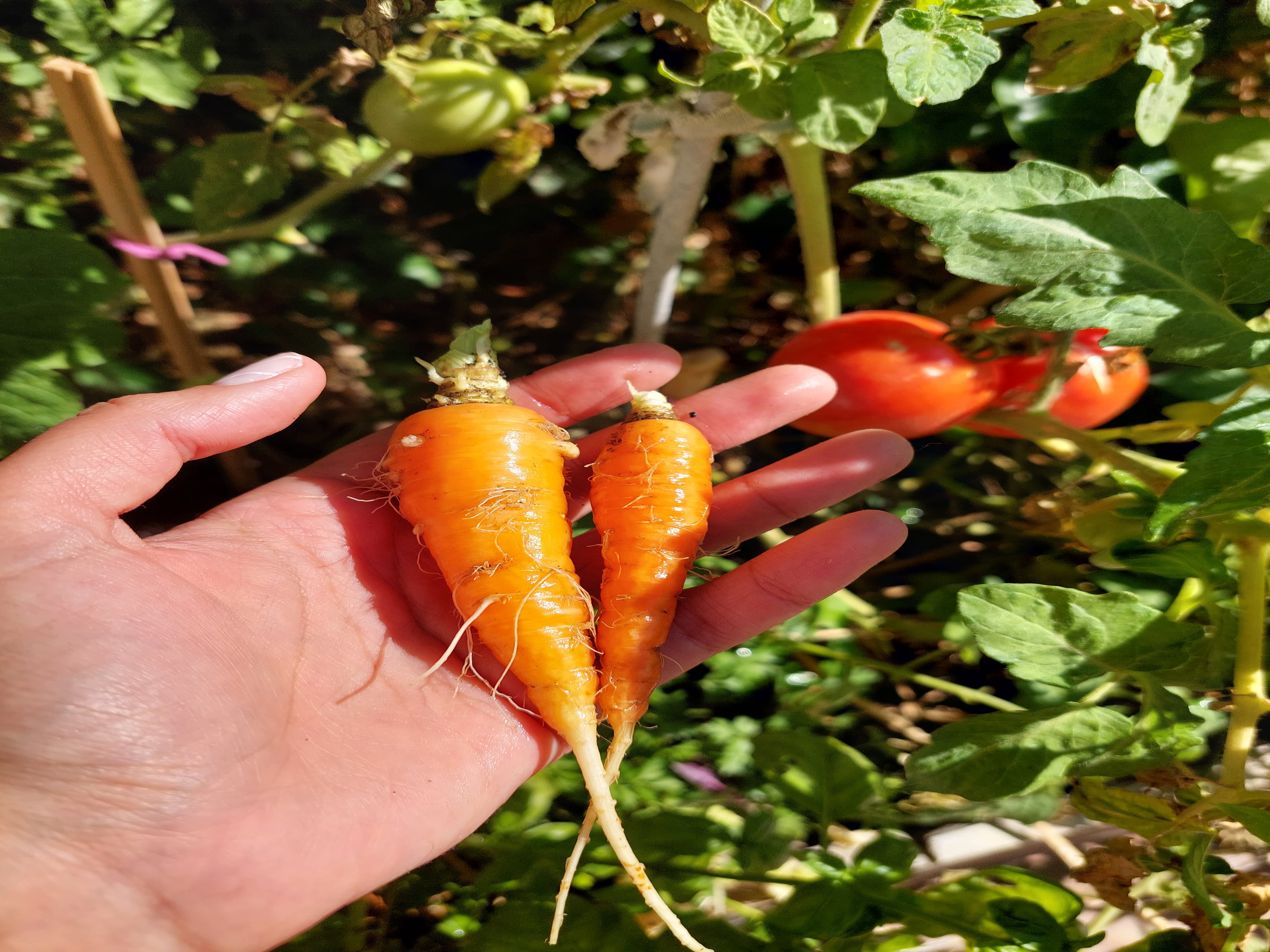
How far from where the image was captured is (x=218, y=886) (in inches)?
37.8

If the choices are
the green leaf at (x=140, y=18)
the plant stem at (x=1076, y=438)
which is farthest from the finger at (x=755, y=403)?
the green leaf at (x=140, y=18)

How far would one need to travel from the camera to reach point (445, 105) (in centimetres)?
133

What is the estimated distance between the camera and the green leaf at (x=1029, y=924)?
1.14m

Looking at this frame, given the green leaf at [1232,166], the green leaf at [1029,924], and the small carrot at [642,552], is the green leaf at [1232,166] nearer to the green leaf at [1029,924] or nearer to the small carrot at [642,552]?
the small carrot at [642,552]

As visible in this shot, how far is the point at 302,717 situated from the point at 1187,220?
1228mm

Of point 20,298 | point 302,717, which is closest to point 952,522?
point 302,717

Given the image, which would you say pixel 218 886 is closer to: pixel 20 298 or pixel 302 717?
pixel 302 717

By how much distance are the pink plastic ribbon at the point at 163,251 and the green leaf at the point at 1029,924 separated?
1.60 metres

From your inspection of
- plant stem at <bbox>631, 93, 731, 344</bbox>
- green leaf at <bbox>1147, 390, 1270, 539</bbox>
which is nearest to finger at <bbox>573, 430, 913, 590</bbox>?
plant stem at <bbox>631, 93, 731, 344</bbox>

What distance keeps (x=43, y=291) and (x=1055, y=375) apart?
1613 mm

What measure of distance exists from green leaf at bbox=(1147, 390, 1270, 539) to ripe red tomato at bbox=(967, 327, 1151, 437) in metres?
0.56

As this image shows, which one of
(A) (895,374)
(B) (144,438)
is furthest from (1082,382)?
(B) (144,438)

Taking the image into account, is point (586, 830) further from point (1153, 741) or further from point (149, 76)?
point (149, 76)

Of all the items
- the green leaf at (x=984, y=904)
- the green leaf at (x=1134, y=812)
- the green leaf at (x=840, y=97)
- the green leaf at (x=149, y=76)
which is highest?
the green leaf at (x=149, y=76)
